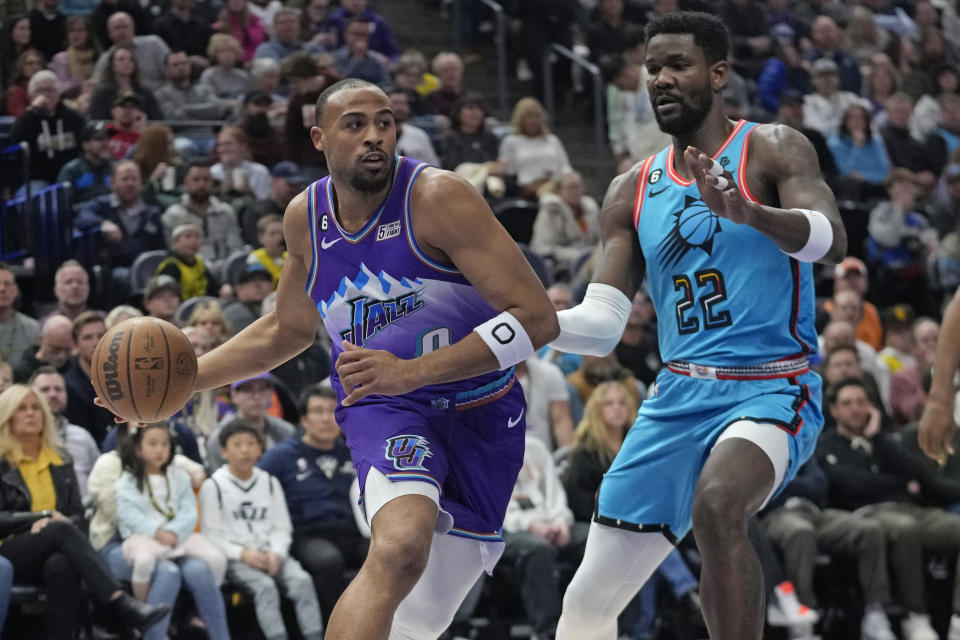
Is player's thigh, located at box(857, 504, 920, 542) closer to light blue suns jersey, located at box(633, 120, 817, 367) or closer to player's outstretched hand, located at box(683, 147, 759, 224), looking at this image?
light blue suns jersey, located at box(633, 120, 817, 367)

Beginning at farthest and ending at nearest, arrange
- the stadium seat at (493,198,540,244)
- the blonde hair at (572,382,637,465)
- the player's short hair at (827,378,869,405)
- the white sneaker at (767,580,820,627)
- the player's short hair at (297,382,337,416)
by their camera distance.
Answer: the stadium seat at (493,198,540,244) < the player's short hair at (827,378,869,405) < the blonde hair at (572,382,637,465) < the white sneaker at (767,580,820,627) < the player's short hair at (297,382,337,416)

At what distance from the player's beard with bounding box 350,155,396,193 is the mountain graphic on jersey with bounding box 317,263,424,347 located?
273mm

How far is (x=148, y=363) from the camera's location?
16.9 ft

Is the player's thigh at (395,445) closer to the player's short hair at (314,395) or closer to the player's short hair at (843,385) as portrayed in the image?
the player's short hair at (314,395)

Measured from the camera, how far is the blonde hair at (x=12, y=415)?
8359 millimetres

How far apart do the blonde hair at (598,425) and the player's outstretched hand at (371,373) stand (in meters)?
5.10

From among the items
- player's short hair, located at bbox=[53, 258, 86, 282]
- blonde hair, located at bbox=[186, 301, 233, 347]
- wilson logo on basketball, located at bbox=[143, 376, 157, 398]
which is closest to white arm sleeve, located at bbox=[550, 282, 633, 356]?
wilson logo on basketball, located at bbox=[143, 376, 157, 398]

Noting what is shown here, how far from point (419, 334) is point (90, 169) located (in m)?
7.41

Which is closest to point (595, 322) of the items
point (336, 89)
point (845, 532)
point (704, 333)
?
point (704, 333)

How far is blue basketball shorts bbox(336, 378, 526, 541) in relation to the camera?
4.92m

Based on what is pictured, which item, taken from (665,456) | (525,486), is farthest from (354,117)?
(525,486)

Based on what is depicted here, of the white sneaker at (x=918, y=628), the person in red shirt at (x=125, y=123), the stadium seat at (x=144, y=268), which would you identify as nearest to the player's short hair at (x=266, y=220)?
the stadium seat at (x=144, y=268)

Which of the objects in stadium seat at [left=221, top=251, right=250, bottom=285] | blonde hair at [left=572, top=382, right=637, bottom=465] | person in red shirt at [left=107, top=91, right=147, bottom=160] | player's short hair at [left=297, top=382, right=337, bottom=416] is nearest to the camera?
player's short hair at [left=297, top=382, right=337, bottom=416]

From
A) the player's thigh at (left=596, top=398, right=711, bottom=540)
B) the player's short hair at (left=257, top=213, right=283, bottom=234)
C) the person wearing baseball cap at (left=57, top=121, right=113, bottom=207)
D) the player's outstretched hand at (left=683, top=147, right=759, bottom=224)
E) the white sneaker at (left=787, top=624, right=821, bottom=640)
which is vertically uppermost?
the player's outstretched hand at (left=683, top=147, right=759, bottom=224)
